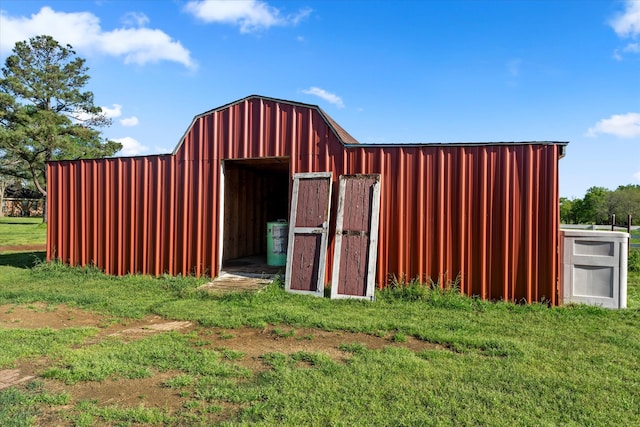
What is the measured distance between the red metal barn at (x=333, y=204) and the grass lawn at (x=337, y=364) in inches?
30.3

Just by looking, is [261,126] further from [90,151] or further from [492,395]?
[90,151]

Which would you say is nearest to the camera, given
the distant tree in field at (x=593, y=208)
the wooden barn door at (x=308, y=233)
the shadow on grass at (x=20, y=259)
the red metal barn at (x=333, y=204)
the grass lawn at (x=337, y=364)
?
the grass lawn at (x=337, y=364)

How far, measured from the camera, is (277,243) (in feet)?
31.1

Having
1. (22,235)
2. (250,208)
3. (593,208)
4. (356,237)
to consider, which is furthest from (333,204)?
(593,208)

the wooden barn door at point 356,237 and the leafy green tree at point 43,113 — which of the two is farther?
the leafy green tree at point 43,113

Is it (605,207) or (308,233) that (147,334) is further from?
(605,207)

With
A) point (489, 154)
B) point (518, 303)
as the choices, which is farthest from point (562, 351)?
point (489, 154)

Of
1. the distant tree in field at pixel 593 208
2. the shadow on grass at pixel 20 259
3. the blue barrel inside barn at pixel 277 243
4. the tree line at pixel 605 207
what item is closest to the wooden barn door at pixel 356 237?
the blue barrel inside barn at pixel 277 243

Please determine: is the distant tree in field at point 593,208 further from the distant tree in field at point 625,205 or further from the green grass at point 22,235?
the green grass at point 22,235

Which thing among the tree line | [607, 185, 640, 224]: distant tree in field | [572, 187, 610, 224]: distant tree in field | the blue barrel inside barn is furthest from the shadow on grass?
[572, 187, 610, 224]: distant tree in field

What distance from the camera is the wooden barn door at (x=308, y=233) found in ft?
23.2

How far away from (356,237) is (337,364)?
338 centimetres

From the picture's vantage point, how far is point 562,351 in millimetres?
4270

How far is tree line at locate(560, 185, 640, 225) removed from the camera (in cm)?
4494
